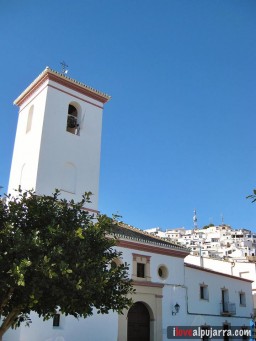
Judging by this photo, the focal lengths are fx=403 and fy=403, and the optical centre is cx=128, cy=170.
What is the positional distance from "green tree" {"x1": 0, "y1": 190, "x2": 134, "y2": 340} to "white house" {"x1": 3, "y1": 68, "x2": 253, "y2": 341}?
7.21 m

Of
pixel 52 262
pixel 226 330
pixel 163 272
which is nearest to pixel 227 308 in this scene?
pixel 226 330

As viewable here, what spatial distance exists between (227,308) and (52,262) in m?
18.4

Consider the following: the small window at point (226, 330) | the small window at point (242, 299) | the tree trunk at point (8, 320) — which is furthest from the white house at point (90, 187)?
the tree trunk at point (8, 320)

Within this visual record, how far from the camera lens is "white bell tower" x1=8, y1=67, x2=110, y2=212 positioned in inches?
803

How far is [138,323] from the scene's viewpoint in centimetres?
2147

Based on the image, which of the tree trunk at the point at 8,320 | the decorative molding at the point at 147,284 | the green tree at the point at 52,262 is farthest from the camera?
the decorative molding at the point at 147,284

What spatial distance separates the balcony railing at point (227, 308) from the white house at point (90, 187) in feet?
3.00

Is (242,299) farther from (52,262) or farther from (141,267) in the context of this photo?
(52,262)

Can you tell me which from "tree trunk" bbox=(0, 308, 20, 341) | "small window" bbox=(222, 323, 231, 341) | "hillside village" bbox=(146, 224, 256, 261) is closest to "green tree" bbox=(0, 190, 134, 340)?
"tree trunk" bbox=(0, 308, 20, 341)

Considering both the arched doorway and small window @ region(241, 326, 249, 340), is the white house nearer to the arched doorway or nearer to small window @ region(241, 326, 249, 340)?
the arched doorway

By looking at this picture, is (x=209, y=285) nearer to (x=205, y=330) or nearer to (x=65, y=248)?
(x=205, y=330)

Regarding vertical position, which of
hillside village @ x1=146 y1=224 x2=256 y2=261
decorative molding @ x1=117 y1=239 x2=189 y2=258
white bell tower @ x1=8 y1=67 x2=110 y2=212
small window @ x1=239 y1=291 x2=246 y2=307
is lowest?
small window @ x1=239 y1=291 x2=246 y2=307

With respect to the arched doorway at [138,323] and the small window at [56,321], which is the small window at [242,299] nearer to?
the arched doorway at [138,323]

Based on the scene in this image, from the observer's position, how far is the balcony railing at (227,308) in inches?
1002
